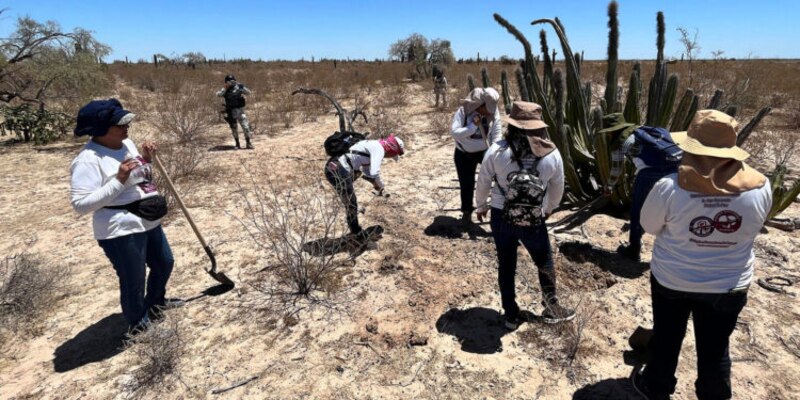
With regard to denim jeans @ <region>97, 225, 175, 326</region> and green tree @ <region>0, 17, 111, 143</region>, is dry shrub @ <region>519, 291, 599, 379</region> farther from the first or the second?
green tree @ <region>0, 17, 111, 143</region>

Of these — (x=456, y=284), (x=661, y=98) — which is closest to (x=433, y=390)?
(x=456, y=284)

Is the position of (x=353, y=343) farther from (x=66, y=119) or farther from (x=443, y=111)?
(x=66, y=119)

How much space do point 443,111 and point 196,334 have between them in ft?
31.5

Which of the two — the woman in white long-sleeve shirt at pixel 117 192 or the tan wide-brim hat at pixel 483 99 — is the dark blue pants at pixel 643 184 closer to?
the tan wide-brim hat at pixel 483 99

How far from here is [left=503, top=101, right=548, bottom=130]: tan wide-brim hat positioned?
7.64 ft

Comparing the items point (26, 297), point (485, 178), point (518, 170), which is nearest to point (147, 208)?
point (26, 297)

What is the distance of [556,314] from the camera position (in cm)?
281

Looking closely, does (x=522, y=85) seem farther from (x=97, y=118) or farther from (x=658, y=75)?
(x=97, y=118)

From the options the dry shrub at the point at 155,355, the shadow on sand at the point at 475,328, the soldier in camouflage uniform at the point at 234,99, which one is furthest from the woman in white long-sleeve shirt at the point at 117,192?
the soldier in camouflage uniform at the point at 234,99

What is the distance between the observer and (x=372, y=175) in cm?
364

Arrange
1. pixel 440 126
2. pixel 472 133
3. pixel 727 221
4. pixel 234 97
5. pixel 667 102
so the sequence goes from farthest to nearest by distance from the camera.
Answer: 1. pixel 440 126
2. pixel 234 97
3. pixel 667 102
4. pixel 472 133
5. pixel 727 221

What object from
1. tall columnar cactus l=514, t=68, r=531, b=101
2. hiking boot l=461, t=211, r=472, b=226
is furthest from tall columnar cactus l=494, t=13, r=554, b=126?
hiking boot l=461, t=211, r=472, b=226

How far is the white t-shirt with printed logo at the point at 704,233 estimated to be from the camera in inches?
64.5

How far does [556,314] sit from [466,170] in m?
1.84
